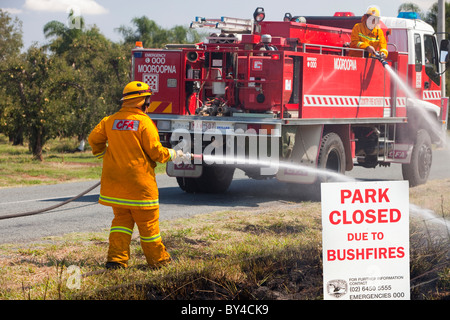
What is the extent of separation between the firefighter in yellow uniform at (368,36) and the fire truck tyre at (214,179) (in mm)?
3002

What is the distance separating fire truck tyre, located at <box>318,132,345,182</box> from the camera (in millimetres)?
11203

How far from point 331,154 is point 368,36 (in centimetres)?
224

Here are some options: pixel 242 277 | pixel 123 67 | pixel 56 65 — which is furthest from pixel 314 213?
pixel 123 67

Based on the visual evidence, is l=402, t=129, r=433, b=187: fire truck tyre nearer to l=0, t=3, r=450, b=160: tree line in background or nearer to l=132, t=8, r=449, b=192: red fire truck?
l=132, t=8, r=449, b=192: red fire truck

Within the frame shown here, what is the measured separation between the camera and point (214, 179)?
1213 centimetres

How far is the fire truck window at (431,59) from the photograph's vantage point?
14080 mm

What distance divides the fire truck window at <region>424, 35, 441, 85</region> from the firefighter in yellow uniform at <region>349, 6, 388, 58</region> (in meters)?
2.20

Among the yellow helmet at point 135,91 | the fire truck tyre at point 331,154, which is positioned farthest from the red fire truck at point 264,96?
the yellow helmet at point 135,91

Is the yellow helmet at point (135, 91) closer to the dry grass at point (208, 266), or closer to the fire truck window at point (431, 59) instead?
the dry grass at point (208, 266)

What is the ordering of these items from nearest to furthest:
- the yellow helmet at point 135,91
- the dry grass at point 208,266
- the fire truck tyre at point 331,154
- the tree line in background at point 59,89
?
the dry grass at point 208,266 → the yellow helmet at point 135,91 → the fire truck tyre at point 331,154 → the tree line in background at point 59,89

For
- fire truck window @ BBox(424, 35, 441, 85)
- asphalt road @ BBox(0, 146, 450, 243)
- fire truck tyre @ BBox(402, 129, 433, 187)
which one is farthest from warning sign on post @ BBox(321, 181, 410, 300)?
fire truck window @ BBox(424, 35, 441, 85)

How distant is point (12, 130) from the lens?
797 inches

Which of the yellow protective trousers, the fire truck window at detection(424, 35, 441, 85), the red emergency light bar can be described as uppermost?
the red emergency light bar

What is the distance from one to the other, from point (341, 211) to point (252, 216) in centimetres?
489
